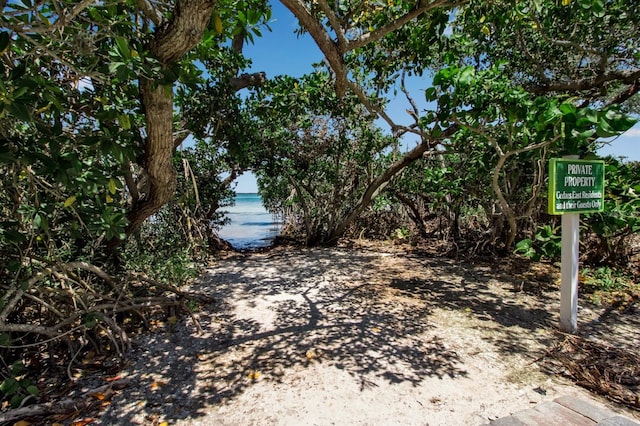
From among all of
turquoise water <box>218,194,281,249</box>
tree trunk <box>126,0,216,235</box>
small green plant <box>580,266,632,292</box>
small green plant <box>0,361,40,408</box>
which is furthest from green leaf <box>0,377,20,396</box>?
turquoise water <box>218,194,281,249</box>

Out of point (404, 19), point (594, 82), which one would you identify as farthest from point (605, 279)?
point (404, 19)

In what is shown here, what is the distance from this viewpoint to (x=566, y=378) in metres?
2.50

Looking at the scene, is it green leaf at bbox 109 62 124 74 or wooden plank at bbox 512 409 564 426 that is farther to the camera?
wooden plank at bbox 512 409 564 426

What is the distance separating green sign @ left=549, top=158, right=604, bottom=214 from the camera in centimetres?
291

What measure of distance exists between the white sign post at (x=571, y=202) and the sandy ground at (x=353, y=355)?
0.37 meters

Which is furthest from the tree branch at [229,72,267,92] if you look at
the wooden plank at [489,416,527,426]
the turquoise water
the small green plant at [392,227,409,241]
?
the small green plant at [392,227,409,241]

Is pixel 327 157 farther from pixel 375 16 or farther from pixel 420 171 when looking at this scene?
pixel 375 16

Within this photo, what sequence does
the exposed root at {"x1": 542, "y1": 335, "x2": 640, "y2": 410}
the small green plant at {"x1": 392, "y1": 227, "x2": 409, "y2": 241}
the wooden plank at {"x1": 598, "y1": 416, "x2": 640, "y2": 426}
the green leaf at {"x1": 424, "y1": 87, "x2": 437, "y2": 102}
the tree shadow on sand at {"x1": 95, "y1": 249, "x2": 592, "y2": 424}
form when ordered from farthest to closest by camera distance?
the small green plant at {"x1": 392, "y1": 227, "x2": 409, "y2": 241} → the green leaf at {"x1": 424, "y1": 87, "x2": 437, "y2": 102} → the tree shadow on sand at {"x1": 95, "y1": 249, "x2": 592, "y2": 424} → the exposed root at {"x1": 542, "y1": 335, "x2": 640, "y2": 410} → the wooden plank at {"x1": 598, "y1": 416, "x2": 640, "y2": 426}

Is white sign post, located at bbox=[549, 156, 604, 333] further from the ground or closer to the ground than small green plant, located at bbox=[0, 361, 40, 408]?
further from the ground

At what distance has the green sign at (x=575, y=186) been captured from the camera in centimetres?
291

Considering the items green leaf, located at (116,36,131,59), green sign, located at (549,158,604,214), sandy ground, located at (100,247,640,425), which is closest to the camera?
green leaf, located at (116,36,131,59)

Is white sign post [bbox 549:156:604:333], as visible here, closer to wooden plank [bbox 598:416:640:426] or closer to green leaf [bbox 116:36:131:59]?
wooden plank [bbox 598:416:640:426]

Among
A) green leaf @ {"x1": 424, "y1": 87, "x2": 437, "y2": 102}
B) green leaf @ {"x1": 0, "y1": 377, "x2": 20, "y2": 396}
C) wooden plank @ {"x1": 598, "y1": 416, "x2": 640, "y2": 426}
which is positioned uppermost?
green leaf @ {"x1": 424, "y1": 87, "x2": 437, "y2": 102}

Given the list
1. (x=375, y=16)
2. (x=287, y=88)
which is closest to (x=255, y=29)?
(x=375, y=16)
